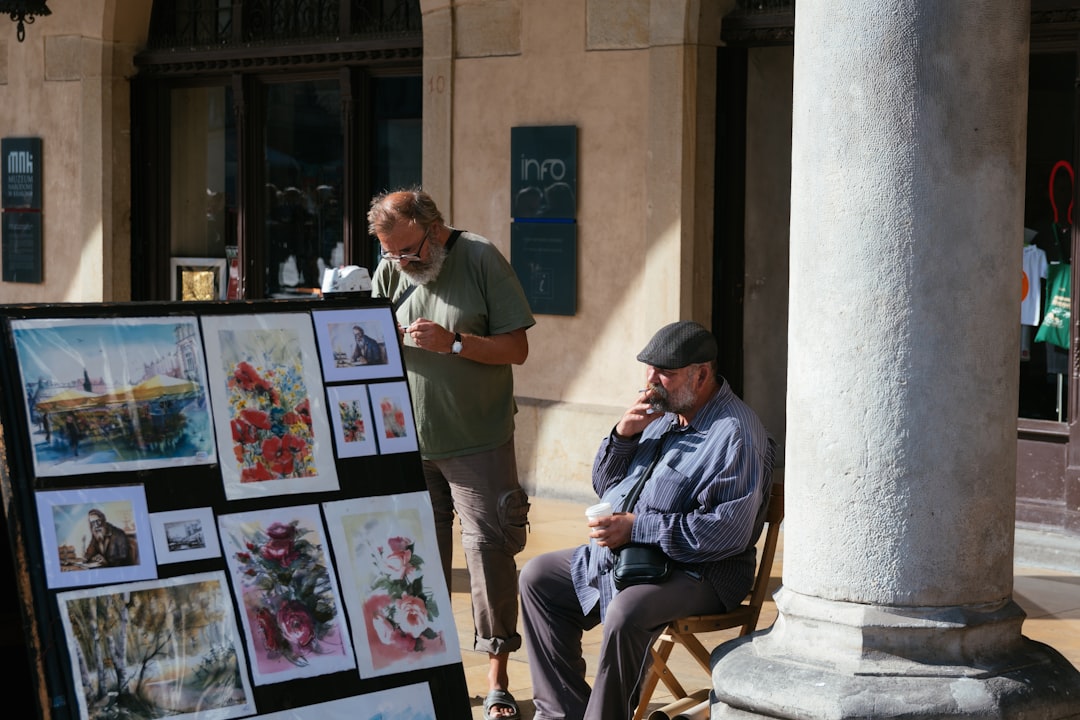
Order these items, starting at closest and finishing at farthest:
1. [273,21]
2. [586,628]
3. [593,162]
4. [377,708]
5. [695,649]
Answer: [377,708] → [695,649] → [586,628] → [593,162] → [273,21]

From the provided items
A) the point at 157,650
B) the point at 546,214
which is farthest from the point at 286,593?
the point at 546,214

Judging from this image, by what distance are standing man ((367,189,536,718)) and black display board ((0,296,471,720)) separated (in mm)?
1201

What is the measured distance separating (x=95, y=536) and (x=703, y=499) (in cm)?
179

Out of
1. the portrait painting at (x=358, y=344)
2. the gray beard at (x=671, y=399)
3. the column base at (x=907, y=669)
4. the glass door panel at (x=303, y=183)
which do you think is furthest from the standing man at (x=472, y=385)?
the glass door panel at (x=303, y=183)

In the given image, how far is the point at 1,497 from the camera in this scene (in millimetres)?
3646

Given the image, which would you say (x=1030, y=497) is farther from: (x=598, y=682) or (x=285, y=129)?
(x=285, y=129)

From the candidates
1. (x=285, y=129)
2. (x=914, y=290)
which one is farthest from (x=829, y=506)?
(x=285, y=129)

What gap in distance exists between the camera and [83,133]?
1255 centimetres

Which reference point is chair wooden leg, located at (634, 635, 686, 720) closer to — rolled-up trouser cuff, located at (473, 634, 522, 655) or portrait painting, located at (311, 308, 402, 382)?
rolled-up trouser cuff, located at (473, 634, 522, 655)

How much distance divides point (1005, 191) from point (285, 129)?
8.31 metres

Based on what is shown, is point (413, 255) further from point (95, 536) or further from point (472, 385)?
point (95, 536)

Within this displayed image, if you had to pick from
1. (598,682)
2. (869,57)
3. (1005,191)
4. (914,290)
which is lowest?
(598,682)

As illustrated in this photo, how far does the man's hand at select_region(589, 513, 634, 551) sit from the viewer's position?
4.67m

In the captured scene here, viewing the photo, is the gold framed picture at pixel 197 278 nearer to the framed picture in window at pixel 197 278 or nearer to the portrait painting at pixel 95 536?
the framed picture in window at pixel 197 278
